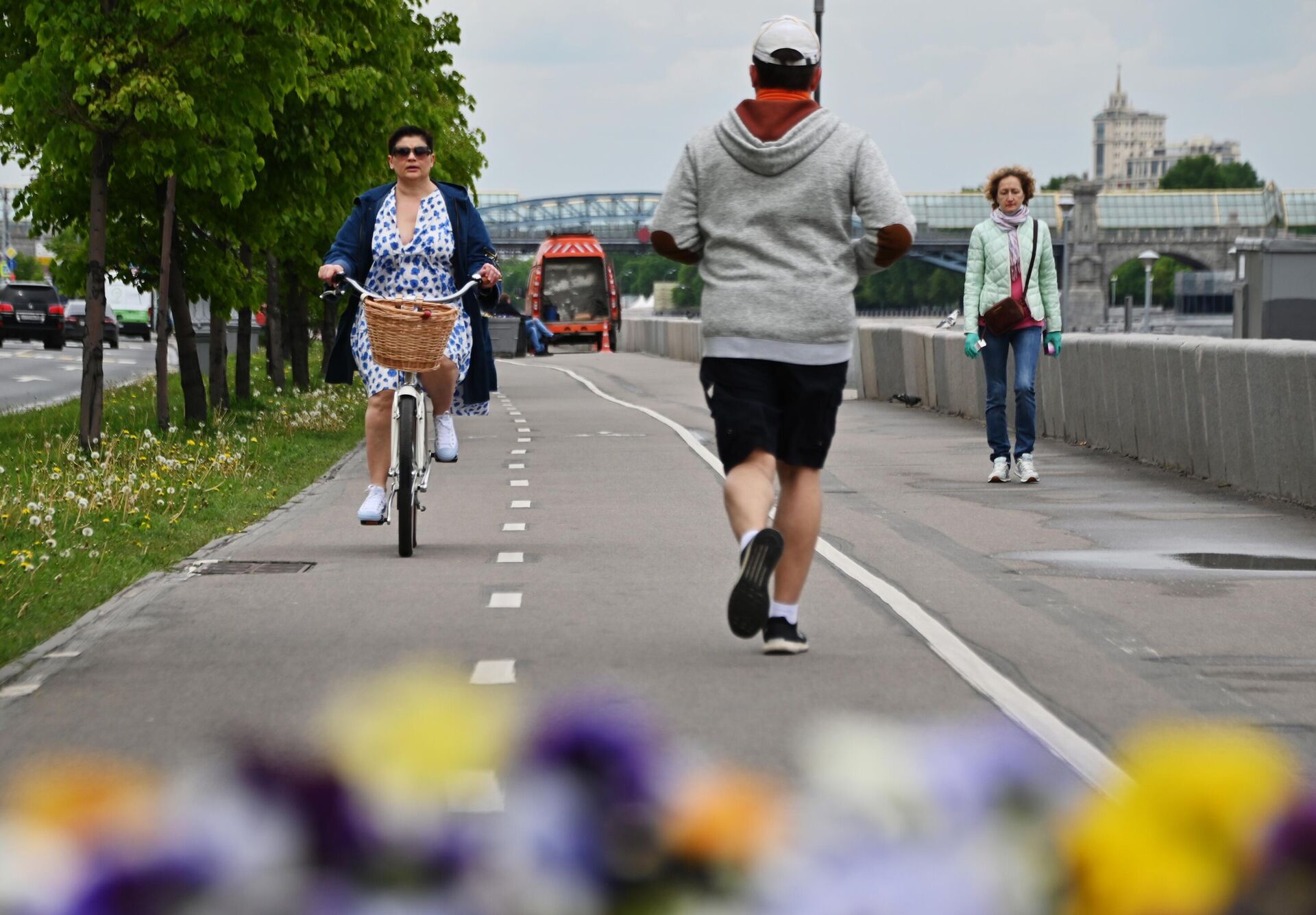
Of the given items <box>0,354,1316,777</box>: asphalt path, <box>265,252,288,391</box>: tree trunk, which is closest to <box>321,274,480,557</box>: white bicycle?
<box>0,354,1316,777</box>: asphalt path

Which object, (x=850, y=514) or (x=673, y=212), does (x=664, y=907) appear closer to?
(x=673, y=212)

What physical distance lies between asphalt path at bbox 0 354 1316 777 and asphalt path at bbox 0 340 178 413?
16.8 meters

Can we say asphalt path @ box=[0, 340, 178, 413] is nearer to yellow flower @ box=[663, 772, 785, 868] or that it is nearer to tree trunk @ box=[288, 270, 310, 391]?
tree trunk @ box=[288, 270, 310, 391]

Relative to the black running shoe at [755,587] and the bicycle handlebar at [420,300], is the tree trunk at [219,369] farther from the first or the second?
the black running shoe at [755,587]

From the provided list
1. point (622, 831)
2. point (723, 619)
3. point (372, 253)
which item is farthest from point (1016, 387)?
point (622, 831)

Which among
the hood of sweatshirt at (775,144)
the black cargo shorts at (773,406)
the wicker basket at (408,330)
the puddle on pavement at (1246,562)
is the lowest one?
the puddle on pavement at (1246,562)

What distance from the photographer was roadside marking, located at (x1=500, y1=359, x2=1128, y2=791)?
493cm

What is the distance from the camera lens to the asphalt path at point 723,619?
578cm

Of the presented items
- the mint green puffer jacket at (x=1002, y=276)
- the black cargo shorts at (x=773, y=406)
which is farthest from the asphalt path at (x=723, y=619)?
the mint green puffer jacket at (x=1002, y=276)

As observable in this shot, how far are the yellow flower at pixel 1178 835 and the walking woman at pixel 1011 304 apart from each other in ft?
42.2

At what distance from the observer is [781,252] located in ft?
21.2

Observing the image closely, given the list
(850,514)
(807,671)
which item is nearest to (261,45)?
(850,514)

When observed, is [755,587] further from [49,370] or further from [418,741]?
[49,370]

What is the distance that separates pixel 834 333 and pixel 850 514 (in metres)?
5.59
